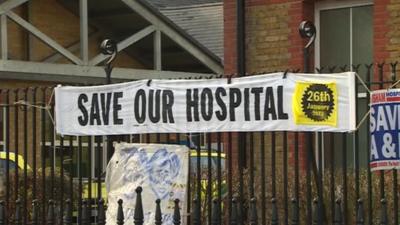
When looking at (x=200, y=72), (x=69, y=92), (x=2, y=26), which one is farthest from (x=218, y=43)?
(x=69, y=92)

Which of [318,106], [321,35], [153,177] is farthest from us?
[321,35]

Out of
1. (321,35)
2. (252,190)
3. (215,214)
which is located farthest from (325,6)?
(215,214)

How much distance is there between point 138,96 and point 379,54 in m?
3.35

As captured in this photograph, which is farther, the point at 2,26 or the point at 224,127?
the point at 2,26

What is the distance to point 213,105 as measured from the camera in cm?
654

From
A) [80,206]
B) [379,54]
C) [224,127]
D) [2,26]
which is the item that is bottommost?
[80,206]

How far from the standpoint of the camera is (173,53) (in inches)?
804

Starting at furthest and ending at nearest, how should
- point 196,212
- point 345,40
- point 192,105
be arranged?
point 345,40, point 192,105, point 196,212

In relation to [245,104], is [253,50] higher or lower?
higher

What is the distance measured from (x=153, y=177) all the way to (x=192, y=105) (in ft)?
2.29

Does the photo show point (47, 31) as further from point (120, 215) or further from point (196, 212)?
point (196, 212)

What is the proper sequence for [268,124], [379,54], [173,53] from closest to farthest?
[268,124] < [379,54] < [173,53]

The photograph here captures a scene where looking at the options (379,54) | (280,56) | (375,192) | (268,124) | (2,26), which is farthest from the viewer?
(2,26)

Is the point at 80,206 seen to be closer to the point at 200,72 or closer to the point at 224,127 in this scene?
the point at 224,127
